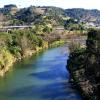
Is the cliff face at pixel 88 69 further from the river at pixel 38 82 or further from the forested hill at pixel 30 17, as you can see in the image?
the forested hill at pixel 30 17

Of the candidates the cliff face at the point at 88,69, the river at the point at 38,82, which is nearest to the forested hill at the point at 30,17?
the river at the point at 38,82

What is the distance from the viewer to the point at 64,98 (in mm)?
20016

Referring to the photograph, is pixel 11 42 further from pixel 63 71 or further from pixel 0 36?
pixel 63 71

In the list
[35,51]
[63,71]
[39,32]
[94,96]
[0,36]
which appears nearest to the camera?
[94,96]

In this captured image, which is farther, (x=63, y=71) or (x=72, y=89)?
(x=63, y=71)

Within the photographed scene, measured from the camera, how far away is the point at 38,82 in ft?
80.6

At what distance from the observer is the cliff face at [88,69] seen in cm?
1892

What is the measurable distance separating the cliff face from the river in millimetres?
823

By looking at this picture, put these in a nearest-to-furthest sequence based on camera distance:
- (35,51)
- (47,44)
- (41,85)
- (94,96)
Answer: (94,96), (41,85), (35,51), (47,44)

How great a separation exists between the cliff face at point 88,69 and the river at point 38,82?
823 millimetres

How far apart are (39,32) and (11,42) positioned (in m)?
15.9

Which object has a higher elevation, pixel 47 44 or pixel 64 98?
pixel 64 98

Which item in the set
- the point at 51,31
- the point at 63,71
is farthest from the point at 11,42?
the point at 51,31

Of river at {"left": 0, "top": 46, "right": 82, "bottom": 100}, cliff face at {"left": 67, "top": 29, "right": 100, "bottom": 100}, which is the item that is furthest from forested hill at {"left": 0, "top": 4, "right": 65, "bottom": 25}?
cliff face at {"left": 67, "top": 29, "right": 100, "bottom": 100}
